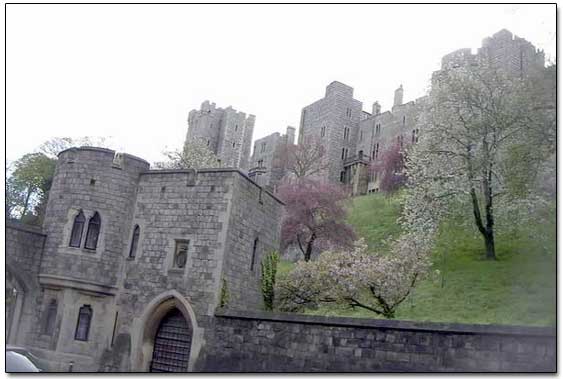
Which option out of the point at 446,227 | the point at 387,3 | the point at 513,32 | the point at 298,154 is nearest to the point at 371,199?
the point at 298,154

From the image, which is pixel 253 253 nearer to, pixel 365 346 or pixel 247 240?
pixel 247 240

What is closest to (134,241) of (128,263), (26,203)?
(128,263)

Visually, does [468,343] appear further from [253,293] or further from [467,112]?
[467,112]

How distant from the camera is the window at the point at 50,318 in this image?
449 inches

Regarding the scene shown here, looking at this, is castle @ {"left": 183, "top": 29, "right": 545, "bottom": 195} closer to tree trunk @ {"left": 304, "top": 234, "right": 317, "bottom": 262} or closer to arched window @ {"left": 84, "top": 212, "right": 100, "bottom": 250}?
tree trunk @ {"left": 304, "top": 234, "right": 317, "bottom": 262}

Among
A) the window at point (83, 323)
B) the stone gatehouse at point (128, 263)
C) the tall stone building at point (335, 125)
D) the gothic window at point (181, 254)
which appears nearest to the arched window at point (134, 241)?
the stone gatehouse at point (128, 263)

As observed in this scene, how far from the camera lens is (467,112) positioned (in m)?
17.8

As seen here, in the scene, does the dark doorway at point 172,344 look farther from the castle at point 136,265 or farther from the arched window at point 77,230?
the arched window at point 77,230

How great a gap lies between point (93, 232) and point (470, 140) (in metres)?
10.9

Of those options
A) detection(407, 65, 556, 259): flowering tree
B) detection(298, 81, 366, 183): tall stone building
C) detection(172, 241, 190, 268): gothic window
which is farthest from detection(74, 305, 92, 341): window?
detection(298, 81, 366, 183): tall stone building

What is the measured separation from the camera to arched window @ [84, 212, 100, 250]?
39.1 feet

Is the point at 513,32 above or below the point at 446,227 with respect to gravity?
above

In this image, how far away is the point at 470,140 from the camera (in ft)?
57.9

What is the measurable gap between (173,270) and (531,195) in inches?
254
